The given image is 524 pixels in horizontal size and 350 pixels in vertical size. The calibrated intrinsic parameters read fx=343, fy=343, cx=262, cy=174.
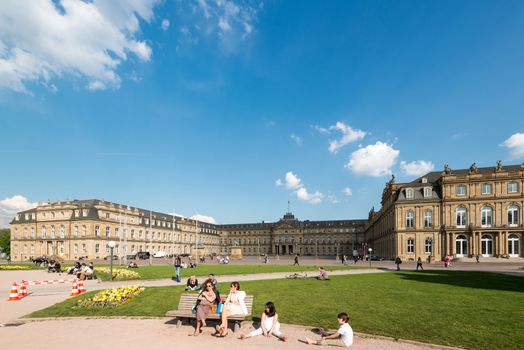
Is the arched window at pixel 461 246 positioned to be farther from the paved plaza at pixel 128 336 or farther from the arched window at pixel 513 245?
the paved plaza at pixel 128 336

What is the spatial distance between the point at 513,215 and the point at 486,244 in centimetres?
625

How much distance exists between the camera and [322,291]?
718 inches

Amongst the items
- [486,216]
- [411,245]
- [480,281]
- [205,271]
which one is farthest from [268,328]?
[486,216]

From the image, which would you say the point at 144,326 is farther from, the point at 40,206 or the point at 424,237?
the point at 40,206

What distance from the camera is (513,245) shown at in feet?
182

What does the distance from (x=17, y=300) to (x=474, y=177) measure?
63.7 meters

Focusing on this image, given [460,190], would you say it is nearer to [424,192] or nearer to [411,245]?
[424,192]

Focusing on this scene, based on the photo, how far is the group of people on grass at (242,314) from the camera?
366 inches

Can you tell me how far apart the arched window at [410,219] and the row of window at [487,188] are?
829 centimetres

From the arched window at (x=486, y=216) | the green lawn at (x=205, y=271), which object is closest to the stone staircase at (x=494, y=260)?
the arched window at (x=486, y=216)

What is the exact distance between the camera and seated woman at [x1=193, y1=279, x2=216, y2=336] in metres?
10.6

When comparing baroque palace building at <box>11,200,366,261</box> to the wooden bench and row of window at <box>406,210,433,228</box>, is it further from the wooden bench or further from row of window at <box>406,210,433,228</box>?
the wooden bench

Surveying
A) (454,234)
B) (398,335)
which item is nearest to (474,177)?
(454,234)

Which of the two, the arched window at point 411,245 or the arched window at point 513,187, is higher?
the arched window at point 513,187
